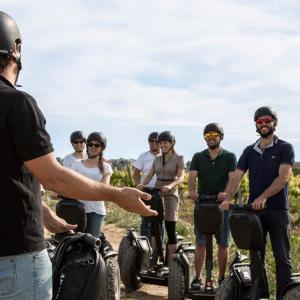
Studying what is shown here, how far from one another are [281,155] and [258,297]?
4.08 feet

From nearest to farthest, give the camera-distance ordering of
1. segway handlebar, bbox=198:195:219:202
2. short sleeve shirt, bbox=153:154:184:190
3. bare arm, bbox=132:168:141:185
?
segway handlebar, bbox=198:195:219:202 < short sleeve shirt, bbox=153:154:184:190 < bare arm, bbox=132:168:141:185

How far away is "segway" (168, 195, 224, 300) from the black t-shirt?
370cm

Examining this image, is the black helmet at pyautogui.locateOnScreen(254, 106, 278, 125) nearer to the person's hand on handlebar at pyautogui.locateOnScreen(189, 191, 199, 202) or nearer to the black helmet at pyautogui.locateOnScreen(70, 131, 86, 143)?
the person's hand on handlebar at pyautogui.locateOnScreen(189, 191, 199, 202)

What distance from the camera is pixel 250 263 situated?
471 centimetres

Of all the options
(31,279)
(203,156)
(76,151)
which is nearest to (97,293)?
(31,279)

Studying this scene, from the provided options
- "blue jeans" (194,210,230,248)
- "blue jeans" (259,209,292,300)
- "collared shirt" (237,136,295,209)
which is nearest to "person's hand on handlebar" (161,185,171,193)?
"blue jeans" (194,210,230,248)

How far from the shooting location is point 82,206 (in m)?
5.57

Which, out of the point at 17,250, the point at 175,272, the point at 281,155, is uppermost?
the point at 281,155

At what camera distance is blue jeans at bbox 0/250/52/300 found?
195cm

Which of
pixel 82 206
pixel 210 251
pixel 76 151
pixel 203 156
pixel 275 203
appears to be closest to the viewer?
pixel 275 203

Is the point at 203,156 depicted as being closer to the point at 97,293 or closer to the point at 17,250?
the point at 97,293

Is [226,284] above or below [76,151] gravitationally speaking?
below

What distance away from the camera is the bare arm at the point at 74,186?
6.54 ft

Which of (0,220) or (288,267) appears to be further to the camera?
(288,267)
